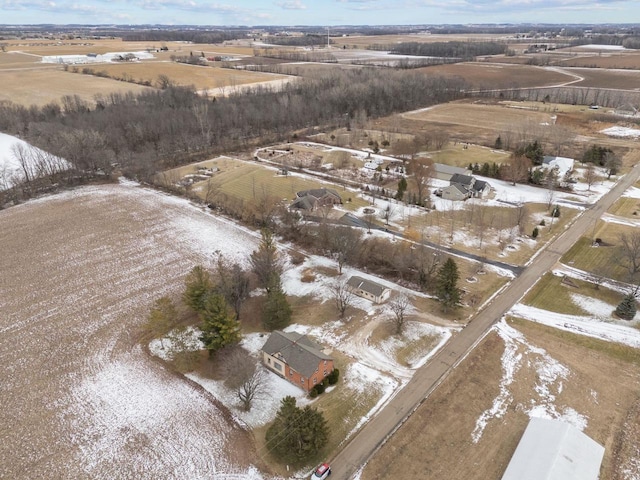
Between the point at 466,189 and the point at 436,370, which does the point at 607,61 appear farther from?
the point at 436,370

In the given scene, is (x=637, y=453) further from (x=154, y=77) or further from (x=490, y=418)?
(x=154, y=77)

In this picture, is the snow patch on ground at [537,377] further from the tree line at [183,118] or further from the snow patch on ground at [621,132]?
the snow patch on ground at [621,132]

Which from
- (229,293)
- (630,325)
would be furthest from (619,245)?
(229,293)

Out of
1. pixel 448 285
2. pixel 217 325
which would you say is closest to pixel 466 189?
pixel 448 285

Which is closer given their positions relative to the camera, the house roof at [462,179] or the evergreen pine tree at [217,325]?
the evergreen pine tree at [217,325]

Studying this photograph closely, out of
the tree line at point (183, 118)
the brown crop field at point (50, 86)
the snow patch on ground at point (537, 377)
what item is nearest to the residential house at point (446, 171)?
the snow patch on ground at point (537, 377)

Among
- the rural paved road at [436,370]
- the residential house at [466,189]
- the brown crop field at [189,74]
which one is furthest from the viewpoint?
the brown crop field at [189,74]
